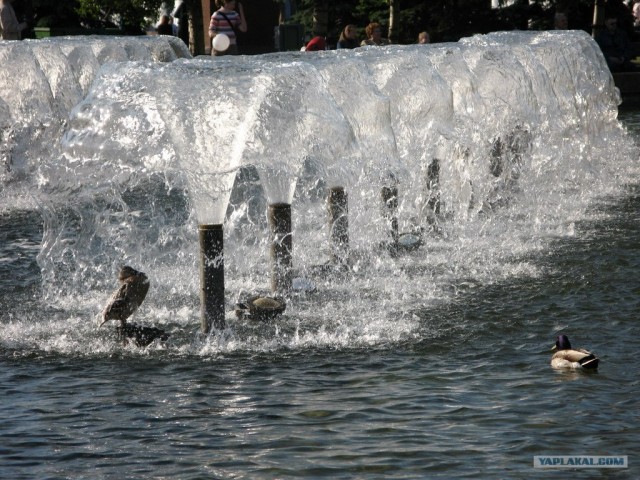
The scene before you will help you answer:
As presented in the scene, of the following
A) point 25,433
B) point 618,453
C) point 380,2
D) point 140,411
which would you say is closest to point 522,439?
point 618,453

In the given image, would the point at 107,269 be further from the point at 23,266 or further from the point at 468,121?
the point at 468,121

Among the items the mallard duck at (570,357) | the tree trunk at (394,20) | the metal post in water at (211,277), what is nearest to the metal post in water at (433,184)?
the metal post in water at (211,277)

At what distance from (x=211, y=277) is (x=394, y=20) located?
74.7ft

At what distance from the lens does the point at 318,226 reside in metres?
16.1

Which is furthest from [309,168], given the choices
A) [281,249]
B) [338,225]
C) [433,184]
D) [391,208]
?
[281,249]

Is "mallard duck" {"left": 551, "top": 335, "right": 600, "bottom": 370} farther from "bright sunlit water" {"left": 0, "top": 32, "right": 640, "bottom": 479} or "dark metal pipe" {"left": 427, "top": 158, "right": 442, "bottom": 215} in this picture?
"dark metal pipe" {"left": 427, "top": 158, "right": 442, "bottom": 215}

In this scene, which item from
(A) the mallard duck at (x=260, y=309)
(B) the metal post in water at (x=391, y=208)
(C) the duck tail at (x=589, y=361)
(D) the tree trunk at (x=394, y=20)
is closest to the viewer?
(C) the duck tail at (x=589, y=361)

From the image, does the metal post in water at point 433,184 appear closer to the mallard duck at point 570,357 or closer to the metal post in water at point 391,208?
the metal post in water at point 391,208

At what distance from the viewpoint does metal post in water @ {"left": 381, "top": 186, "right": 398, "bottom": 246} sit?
1427cm

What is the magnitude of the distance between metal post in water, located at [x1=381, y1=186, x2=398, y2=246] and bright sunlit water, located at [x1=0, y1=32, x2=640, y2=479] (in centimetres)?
14

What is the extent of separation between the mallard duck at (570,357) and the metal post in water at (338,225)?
13.2 feet

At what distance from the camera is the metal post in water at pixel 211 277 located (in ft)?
34.5

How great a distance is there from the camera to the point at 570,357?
951cm

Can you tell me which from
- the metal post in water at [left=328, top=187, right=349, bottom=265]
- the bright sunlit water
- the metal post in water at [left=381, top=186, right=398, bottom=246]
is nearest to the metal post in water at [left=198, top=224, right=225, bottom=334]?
the bright sunlit water
